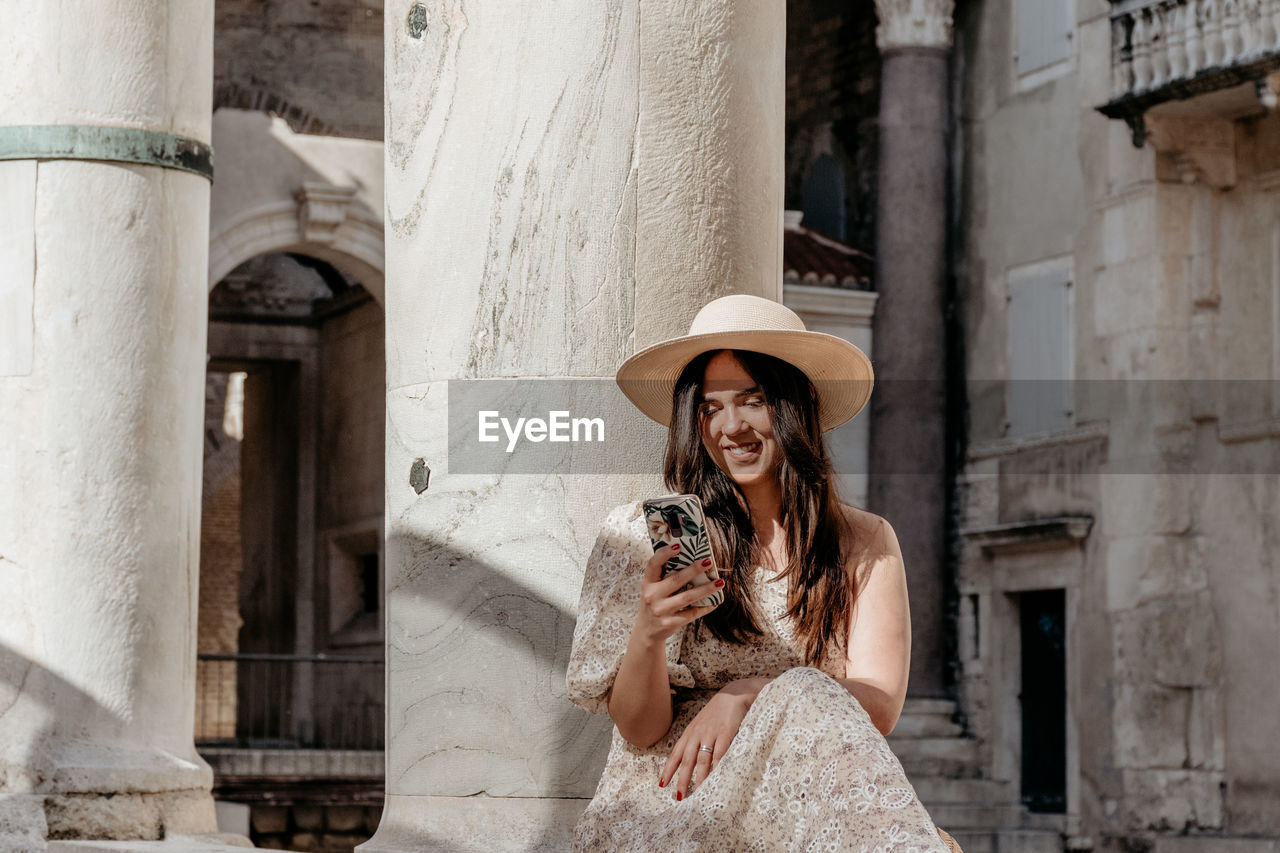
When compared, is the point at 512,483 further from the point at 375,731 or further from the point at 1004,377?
the point at 1004,377

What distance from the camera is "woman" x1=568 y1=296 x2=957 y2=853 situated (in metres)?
3.09

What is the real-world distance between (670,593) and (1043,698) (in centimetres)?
1492

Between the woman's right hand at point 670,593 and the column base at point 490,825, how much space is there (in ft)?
2.80

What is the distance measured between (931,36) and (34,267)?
1381 cm

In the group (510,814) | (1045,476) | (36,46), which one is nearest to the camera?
(510,814)

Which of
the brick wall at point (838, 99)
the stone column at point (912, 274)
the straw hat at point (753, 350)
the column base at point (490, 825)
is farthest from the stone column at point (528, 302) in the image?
the brick wall at point (838, 99)

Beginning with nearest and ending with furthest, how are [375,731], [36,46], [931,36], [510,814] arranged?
[510,814]
[36,46]
[375,731]
[931,36]

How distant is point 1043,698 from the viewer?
57.3 ft

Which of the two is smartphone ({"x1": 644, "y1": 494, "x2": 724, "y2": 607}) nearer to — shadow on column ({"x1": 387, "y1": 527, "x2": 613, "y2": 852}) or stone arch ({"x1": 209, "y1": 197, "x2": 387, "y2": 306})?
shadow on column ({"x1": 387, "y1": 527, "x2": 613, "y2": 852})

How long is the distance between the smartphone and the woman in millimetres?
19

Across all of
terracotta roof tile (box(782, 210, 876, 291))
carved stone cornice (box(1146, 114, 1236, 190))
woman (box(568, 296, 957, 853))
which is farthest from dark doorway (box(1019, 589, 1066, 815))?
woman (box(568, 296, 957, 853))

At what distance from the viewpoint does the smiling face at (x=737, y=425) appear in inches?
139

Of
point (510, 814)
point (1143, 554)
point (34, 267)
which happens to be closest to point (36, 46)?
Result: point (34, 267)

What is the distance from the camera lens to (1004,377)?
1809 centimetres
